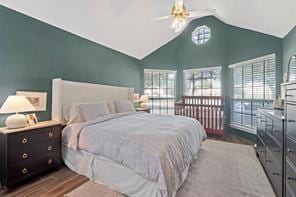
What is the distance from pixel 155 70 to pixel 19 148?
15.0 feet

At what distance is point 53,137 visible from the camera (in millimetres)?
2650

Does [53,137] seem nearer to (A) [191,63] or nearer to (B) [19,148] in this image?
(B) [19,148]

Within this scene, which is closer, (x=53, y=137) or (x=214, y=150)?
(x=53, y=137)

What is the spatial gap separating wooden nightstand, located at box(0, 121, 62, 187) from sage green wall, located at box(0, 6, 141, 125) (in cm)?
60

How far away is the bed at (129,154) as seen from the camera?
1816mm

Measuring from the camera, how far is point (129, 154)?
201 centimetres

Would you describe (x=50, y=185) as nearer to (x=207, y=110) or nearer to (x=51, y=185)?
(x=51, y=185)

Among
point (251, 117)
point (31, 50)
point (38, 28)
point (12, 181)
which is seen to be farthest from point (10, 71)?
point (251, 117)

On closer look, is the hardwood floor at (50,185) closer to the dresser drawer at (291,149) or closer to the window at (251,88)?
the dresser drawer at (291,149)

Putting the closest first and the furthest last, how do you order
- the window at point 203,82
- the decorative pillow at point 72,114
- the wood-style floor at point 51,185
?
the wood-style floor at point 51,185
the decorative pillow at point 72,114
the window at point 203,82

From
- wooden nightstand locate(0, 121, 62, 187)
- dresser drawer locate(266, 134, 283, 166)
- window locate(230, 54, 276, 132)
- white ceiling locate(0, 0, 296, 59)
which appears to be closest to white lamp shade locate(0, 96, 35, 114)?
wooden nightstand locate(0, 121, 62, 187)

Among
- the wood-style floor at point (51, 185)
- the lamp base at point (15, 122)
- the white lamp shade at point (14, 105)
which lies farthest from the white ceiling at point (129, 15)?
the wood-style floor at point (51, 185)

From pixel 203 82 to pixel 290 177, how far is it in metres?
4.42

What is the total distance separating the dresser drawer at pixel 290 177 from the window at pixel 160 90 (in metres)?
4.47
